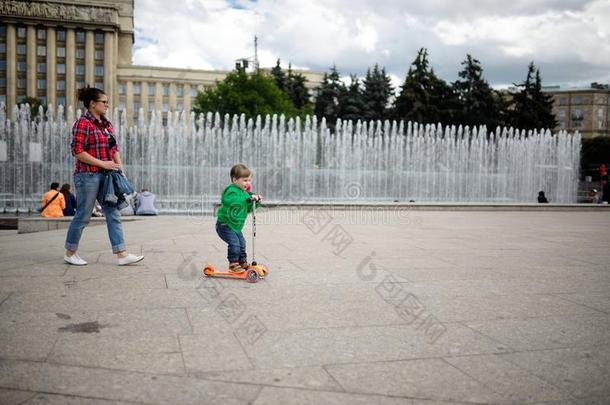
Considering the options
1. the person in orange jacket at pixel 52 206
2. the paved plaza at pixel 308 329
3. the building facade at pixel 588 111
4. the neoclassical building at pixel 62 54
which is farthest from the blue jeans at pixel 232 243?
the building facade at pixel 588 111

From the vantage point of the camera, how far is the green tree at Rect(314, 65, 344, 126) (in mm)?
61375

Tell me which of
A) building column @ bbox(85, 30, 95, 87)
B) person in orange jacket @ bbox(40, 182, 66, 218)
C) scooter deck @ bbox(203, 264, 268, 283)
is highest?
building column @ bbox(85, 30, 95, 87)

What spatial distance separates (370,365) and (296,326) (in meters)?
0.81

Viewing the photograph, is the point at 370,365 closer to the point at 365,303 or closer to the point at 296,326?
the point at 296,326

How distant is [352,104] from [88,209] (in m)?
55.9

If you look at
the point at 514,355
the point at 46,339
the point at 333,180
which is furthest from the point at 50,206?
the point at 333,180

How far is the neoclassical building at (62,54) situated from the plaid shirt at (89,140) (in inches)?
3372

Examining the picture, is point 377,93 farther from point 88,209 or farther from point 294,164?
point 88,209

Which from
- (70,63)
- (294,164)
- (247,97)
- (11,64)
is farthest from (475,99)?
(11,64)

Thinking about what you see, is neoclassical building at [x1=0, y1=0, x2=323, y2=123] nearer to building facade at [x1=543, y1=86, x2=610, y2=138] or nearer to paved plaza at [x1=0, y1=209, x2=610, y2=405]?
building facade at [x1=543, y1=86, x2=610, y2=138]

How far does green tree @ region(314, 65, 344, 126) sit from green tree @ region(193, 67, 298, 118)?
1226 cm

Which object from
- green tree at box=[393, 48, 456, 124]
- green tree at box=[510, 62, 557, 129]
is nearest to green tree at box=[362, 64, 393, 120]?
green tree at box=[393, 48, 456, 124]

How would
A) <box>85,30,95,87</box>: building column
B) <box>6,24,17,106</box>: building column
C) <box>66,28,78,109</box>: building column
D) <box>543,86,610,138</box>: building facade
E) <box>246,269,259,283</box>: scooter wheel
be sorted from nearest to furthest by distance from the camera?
<box>246,269,259,283</box>: scooter wheel → <box>6,24,17,106</box>: building column → <box>66,28,78,109</box>: building column → <box>85,30,95,87</box>: building column → <box>543,86,610,138</box>: building facade

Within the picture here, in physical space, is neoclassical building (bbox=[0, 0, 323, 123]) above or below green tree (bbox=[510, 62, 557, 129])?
above
